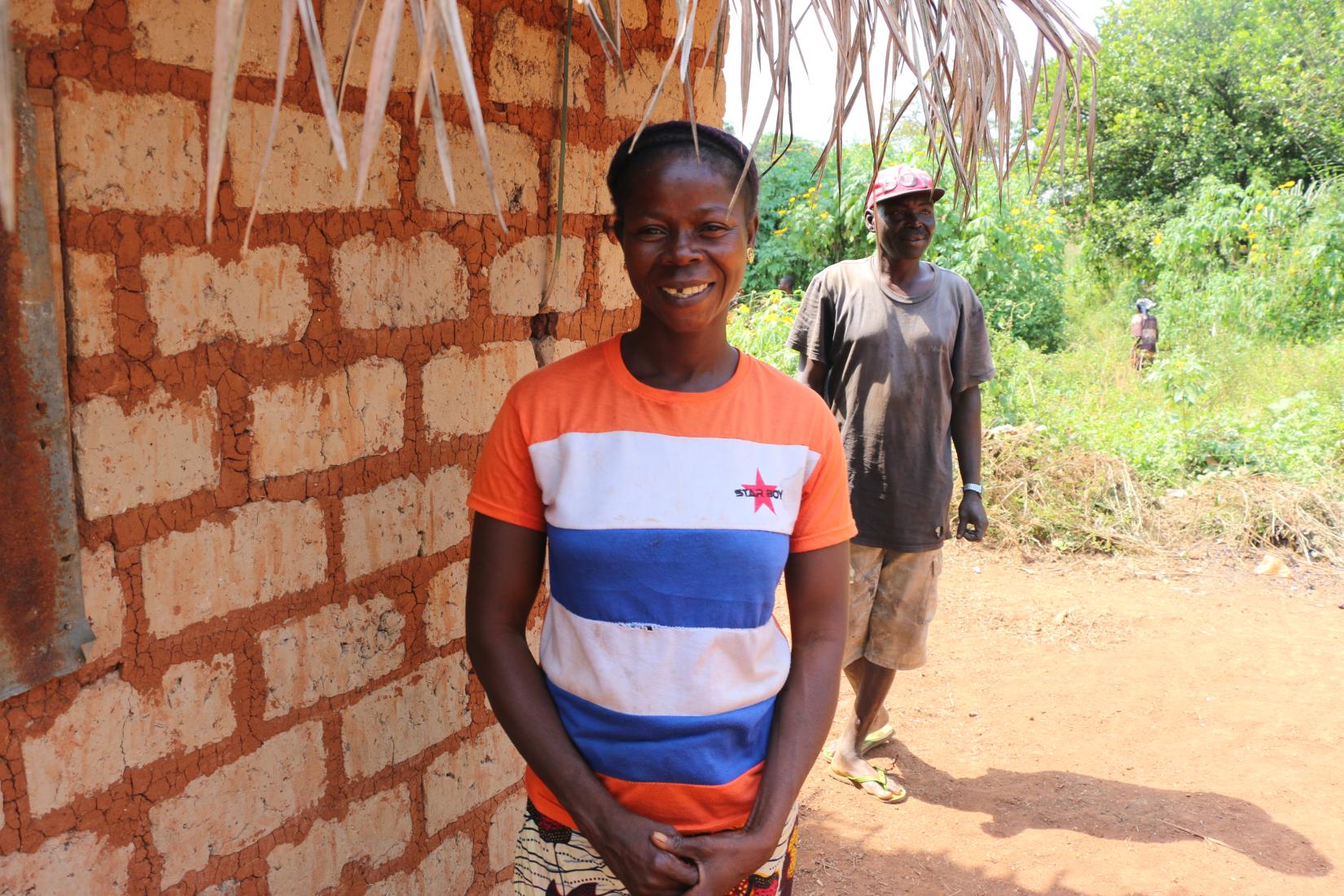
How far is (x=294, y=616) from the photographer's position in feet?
6.04

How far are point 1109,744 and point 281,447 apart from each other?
364cm

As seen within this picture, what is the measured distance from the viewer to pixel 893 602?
364 cm

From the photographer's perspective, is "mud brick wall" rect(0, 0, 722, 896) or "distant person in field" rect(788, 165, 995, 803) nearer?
"mud brick wall" rect(0, 0, 722, 896)

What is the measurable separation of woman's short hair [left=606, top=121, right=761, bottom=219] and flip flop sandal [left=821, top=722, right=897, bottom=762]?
9.37 ft

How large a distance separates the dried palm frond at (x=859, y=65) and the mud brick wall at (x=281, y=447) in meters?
0.17

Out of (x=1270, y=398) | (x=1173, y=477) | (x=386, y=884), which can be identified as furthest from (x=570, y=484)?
(x=1270, y=398)

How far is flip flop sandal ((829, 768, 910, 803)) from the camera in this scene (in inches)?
148

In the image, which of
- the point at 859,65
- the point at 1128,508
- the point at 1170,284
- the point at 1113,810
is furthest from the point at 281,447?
the point at 1170,284

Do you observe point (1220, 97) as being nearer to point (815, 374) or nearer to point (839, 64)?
point (815, 374)

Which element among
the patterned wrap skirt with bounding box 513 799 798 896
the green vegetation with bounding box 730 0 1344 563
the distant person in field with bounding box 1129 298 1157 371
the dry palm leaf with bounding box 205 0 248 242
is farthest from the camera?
the distant person in field with bounding box 1129 298 1157 371

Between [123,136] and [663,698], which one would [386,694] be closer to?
[663,698]

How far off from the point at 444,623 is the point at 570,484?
29.9 inches

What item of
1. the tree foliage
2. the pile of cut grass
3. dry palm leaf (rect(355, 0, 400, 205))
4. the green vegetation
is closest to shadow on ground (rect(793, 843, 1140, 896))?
the green vegetation

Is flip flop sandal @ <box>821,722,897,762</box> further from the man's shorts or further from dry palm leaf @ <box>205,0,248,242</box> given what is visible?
dry palm leaf @ <box>205,0,248,242</box>
